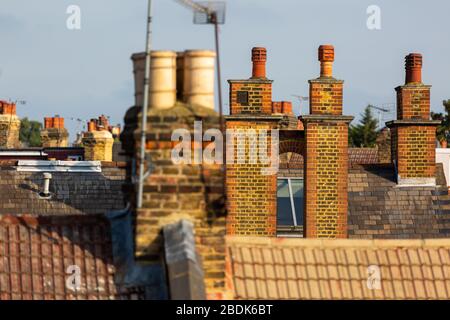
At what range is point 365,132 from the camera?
305 ft

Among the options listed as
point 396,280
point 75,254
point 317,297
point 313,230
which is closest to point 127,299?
point 75,254

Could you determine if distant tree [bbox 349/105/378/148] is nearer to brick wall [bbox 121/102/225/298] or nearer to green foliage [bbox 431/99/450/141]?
green foliage [bbox 431/99/450/141]

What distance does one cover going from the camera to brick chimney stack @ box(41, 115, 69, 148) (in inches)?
2451

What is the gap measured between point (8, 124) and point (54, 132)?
2.94m

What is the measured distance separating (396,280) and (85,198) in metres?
17.4

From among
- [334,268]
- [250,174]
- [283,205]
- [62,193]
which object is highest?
[250,174]

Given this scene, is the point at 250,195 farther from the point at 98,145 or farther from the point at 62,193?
the point at 98,145

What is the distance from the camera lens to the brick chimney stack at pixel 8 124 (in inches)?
2325

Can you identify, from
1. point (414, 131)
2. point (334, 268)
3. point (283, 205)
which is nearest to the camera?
point (334, 268)

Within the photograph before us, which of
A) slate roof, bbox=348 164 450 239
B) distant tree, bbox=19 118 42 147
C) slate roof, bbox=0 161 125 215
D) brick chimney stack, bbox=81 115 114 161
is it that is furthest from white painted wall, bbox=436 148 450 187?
distant tree, bbox=19 118 42 147

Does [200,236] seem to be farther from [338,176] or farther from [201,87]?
[338,176]

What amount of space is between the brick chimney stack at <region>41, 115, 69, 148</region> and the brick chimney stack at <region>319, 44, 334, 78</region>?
3431 centimetres

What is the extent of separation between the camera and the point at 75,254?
14.9 m

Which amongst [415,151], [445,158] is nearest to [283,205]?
[415,151]
